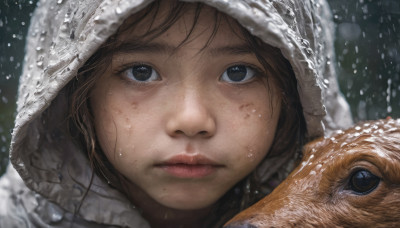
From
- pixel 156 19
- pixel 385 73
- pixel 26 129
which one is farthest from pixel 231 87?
pixel 385 73

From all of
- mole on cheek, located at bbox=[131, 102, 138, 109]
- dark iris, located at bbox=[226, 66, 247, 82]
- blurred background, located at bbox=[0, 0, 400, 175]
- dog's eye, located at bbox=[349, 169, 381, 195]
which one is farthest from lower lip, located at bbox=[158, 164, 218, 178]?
blurred background, located at bbox=[0, 0, 400, 175]

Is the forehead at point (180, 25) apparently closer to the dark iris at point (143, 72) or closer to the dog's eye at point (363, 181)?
the dark iris at point (143, 72)

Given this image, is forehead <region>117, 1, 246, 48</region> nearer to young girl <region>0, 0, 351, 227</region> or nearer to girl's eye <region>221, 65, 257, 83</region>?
young girl <region>0, 0, 351, 227</region>

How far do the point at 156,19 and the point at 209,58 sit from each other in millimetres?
235

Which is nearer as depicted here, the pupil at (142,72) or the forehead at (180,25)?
the forehead at (180,25)

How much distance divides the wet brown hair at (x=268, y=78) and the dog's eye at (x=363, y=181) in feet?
1.71

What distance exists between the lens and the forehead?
188 cm

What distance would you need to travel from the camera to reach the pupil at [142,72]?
6.61 feet

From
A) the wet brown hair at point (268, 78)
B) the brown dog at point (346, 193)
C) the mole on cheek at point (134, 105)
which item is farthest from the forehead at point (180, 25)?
the brown dog at point (346, 193)

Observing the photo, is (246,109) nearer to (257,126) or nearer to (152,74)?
(257,126)

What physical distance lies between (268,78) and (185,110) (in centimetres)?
40

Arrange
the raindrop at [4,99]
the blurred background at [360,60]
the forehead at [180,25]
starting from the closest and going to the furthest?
the forehead at [180,25] < the blurred background at [360,60] < the raindrop at [4,99]

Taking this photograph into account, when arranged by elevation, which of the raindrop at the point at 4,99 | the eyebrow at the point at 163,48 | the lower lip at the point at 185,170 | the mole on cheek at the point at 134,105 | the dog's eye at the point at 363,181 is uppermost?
the raindrop at the point at 4,99

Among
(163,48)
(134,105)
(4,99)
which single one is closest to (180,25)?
(163,48)
